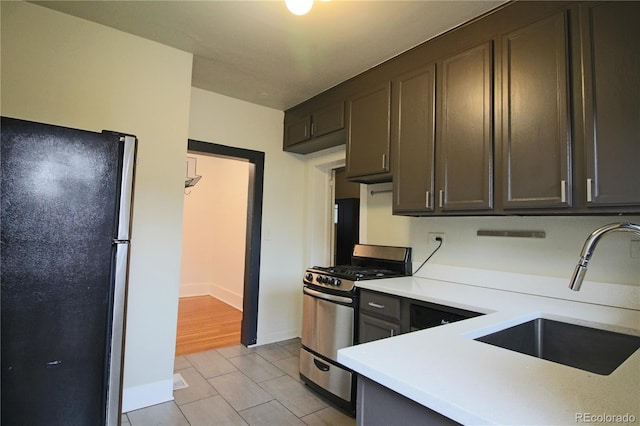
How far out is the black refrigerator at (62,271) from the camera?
4.06ft

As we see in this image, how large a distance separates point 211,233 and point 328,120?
143 inches

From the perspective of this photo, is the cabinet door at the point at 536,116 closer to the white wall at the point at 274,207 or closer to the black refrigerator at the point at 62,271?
the black refrigerator at the point at 62,271

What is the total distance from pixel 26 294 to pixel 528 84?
250 cm

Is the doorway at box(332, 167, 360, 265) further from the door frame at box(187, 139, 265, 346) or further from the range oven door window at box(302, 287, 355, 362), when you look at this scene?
the range oven door window at box(302, 287, 355, 362)

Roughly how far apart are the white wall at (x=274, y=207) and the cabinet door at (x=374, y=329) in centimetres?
160

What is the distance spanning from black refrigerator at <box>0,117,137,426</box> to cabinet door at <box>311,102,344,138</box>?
185cm

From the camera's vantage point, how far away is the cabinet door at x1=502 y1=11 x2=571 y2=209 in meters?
1.64

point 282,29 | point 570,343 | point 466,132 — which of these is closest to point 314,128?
point 282,29

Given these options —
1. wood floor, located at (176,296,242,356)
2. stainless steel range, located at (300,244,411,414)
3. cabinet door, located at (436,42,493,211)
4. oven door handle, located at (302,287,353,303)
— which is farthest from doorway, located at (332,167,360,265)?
cabinet door, located at (436,42,493,211)

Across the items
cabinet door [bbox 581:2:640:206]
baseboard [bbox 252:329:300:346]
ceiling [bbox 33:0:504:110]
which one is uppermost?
ceiling [bbox 33:0:504:110]

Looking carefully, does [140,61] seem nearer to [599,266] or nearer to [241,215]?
[241,215]

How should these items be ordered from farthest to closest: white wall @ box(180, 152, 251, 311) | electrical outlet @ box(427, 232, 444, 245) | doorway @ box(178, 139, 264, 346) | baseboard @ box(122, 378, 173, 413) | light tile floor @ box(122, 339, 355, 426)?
1. white wall @ box(180, 152, 251, 311)
2. doorway @ box(178, 139, 264, 346)
3. electrical outlet @ box(427, 232, 444, 245)
4. baseboard @ box(122, 378, 173, 413)
5. light tile floor @ box(122, 339, 355, 426)

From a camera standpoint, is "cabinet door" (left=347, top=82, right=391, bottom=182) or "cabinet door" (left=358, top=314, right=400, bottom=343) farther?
"cabinet door" (left=347, top=82, right=391, bottom=182)

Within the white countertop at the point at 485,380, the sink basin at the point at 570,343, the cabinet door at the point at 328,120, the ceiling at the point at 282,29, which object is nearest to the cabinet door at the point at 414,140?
the ceiling at the point at 282,29
